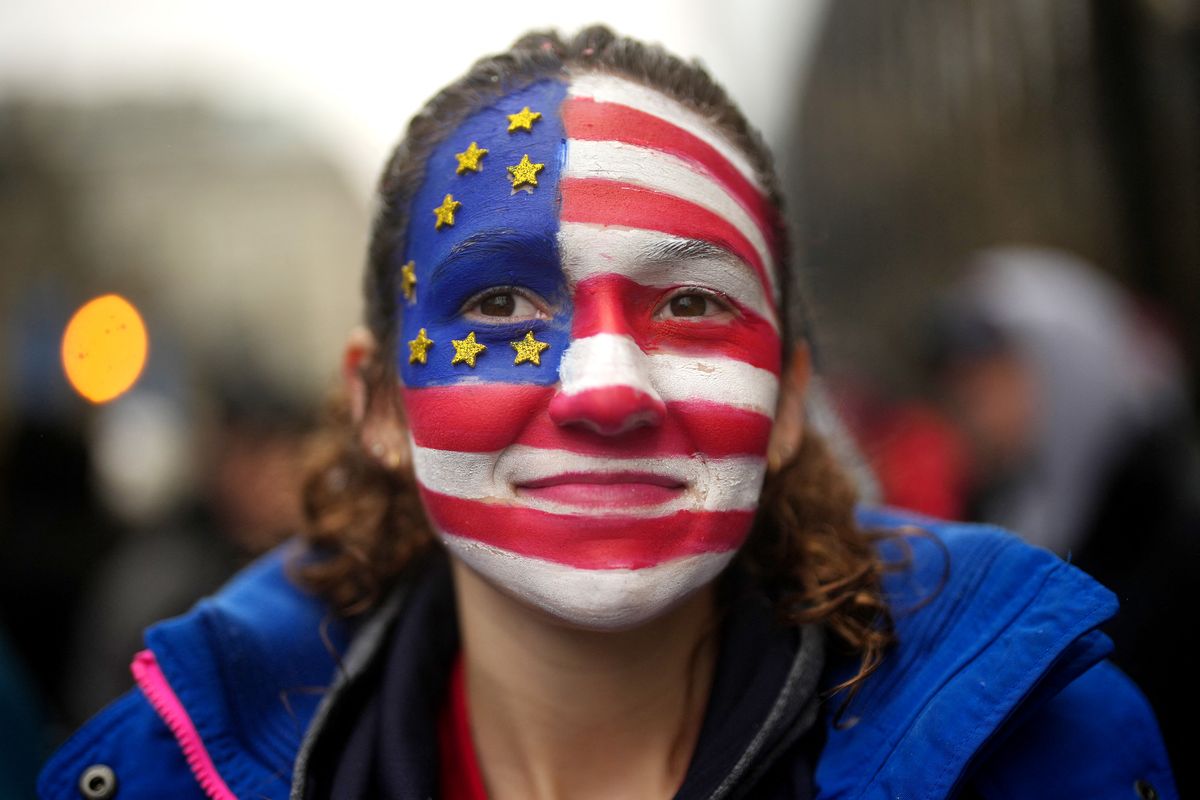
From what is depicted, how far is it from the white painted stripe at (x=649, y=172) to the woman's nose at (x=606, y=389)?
34 cm

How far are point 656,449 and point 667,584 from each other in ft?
0.84

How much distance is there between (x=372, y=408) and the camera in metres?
2.22

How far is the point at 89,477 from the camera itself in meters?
5.25

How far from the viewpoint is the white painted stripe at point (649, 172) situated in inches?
73.2

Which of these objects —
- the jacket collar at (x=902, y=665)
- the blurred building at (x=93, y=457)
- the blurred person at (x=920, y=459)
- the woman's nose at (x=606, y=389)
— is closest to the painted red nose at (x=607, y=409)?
the woman's nose at (x=606, y=389)

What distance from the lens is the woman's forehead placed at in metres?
1.84

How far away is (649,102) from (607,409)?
73 cm

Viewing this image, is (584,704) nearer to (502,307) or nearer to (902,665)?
(902,665)

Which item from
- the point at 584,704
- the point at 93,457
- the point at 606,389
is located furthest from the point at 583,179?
the point at 93,457

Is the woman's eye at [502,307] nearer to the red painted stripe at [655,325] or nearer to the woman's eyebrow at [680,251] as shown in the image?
the red painted stripe at [655,325]

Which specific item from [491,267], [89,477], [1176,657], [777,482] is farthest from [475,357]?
[89,477]

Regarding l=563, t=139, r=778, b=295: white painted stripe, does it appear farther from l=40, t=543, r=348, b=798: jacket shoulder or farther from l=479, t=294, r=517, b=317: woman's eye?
l=40, t=543, r=348, b=798: jacket shoulder

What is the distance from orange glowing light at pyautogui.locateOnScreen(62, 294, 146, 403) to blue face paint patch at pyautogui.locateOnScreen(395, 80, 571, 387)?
104 centimetres

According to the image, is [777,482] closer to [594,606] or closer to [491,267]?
[594,606]
